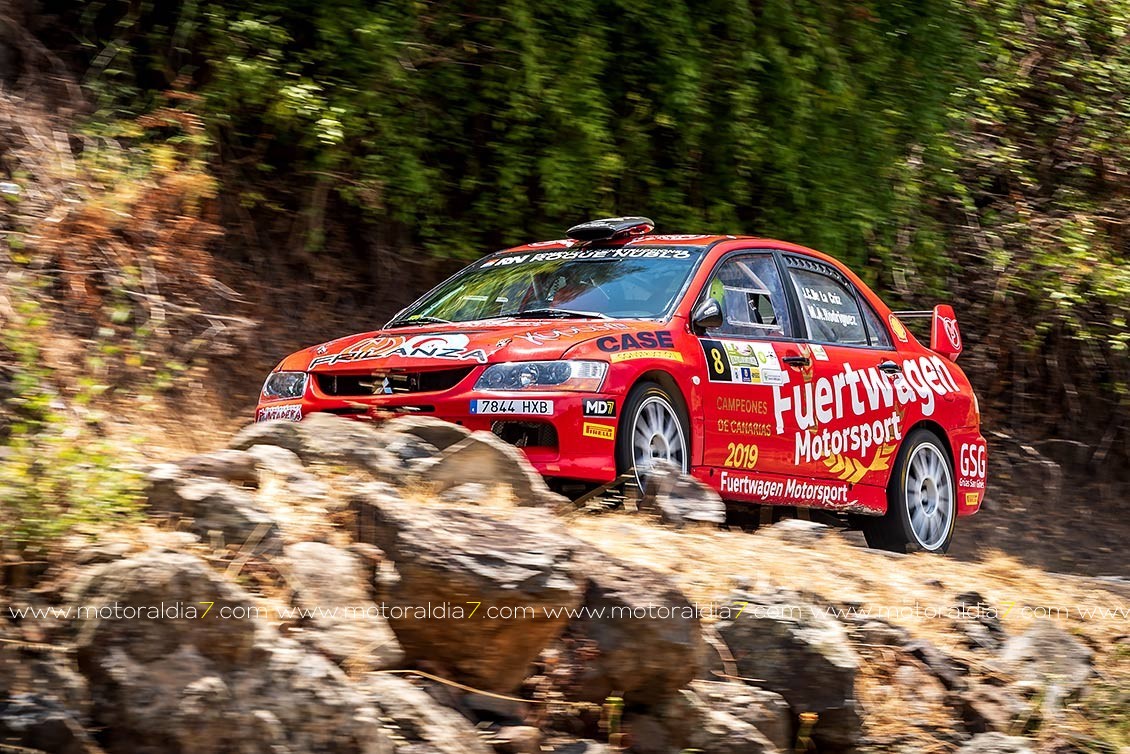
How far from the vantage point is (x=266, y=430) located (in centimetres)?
628

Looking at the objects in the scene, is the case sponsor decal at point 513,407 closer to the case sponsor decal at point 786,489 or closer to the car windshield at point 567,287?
the car windshield at point 567,287

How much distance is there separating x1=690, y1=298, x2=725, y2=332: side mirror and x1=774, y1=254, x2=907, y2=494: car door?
28.7 inches

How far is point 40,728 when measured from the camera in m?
3.93

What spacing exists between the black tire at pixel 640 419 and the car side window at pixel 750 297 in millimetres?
640

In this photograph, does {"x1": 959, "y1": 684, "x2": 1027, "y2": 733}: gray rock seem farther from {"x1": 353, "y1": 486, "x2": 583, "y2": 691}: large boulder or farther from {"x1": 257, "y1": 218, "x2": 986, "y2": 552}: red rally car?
{"x1": 353, "y1": 486, "x2": 583, "y2": 691}: large boulder

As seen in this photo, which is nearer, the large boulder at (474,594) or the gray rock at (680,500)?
the large boulder at (474,594)

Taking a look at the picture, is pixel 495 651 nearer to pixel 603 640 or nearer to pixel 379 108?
pixel 603 640

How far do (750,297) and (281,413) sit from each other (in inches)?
105

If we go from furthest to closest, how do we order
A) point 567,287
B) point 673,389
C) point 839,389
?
point 839,389
point 567,287
point 673,389

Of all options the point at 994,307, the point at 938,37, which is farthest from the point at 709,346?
the point at 994,307

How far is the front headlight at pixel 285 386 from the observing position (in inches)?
311

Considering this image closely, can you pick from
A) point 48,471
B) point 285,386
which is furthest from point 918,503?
point 48,471

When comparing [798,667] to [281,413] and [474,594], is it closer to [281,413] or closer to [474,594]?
[474,594]

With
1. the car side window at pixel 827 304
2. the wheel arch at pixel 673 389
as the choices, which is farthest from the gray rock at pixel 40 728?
the car side window at pixel 827 304
